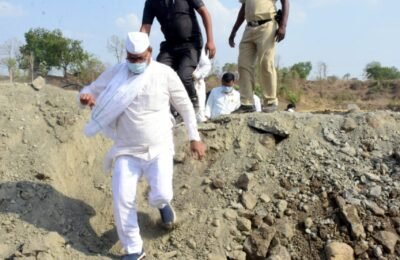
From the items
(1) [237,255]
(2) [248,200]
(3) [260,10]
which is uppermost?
(3) [260,10]

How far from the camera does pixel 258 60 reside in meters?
5.97

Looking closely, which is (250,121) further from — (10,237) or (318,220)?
(10,237)

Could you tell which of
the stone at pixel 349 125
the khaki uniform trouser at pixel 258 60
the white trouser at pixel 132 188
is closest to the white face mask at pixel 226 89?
the khaki uniform trouser at pixel 258 60

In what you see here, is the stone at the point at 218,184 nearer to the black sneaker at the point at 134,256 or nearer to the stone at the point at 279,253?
the stone at the point at 279,253

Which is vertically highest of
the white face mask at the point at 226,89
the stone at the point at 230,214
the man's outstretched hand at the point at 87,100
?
the white face mask at the point at 226,89

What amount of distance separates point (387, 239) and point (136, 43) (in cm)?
246

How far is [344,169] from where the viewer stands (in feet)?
16.0

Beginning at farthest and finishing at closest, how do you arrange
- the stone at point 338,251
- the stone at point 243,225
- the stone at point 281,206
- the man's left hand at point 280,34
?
the man's left hand at point 280,34 → the stone at point 281,206 → the stone at point 243,225 → the stone at point 338,251

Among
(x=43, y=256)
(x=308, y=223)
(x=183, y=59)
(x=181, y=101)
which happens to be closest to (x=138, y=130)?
(x=181, y=101)

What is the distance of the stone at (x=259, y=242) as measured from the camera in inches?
168

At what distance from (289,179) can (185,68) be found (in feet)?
5.04

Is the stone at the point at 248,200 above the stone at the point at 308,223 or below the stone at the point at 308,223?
Answer: above

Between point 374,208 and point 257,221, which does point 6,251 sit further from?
point 374,208

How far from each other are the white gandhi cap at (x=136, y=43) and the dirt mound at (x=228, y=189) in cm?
144
